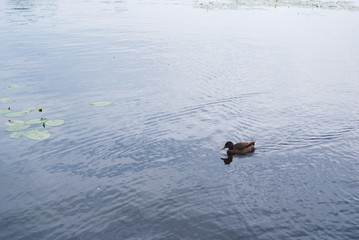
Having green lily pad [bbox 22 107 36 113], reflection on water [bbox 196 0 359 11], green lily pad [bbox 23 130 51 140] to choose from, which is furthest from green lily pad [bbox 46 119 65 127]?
reflection on water [bbox 196 0 359 11]

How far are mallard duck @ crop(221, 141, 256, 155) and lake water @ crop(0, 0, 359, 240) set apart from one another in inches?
8.7

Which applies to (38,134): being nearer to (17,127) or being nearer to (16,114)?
(17,127)

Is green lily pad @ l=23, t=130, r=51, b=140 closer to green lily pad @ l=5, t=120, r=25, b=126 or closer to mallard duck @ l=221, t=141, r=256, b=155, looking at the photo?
green lily pad @ l=5, t=120, r=25, b=126

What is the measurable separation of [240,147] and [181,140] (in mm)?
1819

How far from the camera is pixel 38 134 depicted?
10.9 m

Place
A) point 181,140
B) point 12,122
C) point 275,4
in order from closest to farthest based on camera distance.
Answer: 1. point 181,140
2. point 12,122
3. point 275,4

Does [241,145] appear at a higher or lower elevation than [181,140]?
higher

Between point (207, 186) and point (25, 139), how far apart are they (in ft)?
18.5

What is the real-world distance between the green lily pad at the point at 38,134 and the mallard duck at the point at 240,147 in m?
5.30

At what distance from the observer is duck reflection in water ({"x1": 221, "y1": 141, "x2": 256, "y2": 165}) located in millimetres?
9925

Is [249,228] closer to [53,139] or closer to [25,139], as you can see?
[53,139]

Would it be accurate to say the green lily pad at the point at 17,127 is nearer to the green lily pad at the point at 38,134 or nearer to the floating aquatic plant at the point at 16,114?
the green lily pad at the point at 38,134

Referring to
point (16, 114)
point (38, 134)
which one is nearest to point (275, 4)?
point (16, 114)

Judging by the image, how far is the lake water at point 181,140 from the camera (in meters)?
7.63
